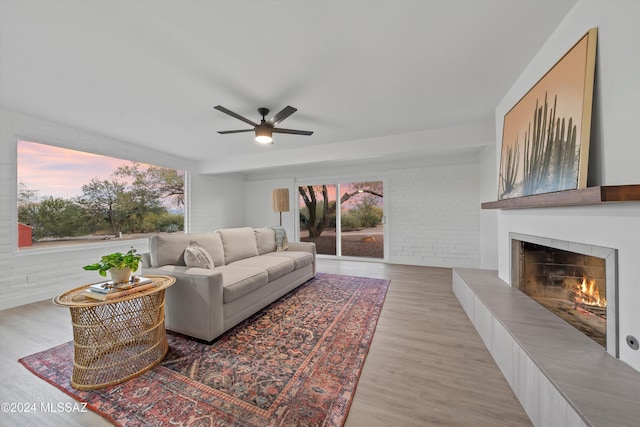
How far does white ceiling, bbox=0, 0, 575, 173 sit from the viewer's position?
142cm

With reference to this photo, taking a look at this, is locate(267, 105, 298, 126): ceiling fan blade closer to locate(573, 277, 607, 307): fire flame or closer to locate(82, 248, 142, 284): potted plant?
locate(82, 248, 142, 284): potted plant

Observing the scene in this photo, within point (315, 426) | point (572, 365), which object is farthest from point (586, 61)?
point (315, 426)

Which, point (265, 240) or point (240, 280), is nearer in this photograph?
point (240, 280)

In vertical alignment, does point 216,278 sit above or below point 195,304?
above

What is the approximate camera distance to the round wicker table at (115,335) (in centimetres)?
147

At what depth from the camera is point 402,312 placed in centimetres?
249

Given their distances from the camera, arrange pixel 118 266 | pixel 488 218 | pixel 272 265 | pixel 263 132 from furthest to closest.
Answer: pixel 488 218
pixel 272 265
pixel 263 132
pixel 118 266

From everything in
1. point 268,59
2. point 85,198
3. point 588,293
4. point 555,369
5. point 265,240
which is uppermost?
point 268,59

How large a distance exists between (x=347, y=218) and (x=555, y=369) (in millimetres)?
4375

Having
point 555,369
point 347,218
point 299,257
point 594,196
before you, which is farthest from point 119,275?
point 347,218

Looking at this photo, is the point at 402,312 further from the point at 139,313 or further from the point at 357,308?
the point at 139,313

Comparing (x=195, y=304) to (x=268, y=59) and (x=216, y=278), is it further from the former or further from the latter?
(x=268, y=59)

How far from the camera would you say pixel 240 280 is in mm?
2168

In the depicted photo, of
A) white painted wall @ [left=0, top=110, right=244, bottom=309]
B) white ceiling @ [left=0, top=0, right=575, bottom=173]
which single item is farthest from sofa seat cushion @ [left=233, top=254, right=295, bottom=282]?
white painted wall @ [left=0, top=110, right=244, bottom=309]
